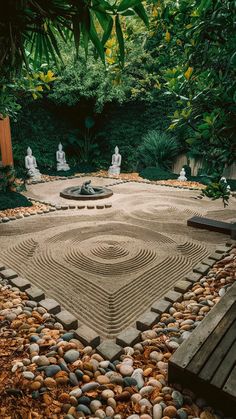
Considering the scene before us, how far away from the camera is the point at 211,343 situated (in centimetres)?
167

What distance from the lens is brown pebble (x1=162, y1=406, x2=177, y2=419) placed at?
1420 millimetres

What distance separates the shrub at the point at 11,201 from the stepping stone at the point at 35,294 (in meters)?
3.41

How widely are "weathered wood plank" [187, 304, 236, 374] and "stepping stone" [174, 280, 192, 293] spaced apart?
73 cm

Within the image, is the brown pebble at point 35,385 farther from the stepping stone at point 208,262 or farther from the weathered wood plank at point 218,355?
the stepping stone at point 208,262

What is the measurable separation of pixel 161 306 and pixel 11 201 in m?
4.42

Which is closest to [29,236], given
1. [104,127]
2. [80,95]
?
[80,95]

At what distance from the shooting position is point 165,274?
9.98 feet

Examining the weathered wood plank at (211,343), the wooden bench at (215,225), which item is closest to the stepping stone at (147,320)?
the weathered wood plank at (211,343)

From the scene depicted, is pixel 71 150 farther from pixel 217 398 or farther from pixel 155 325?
pixel 217 398

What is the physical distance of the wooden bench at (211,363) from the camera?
55.9 inches

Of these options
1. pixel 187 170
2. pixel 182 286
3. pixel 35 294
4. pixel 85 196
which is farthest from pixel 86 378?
pixel 187 170

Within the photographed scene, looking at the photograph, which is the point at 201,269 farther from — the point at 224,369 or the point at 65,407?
the point at 65,407

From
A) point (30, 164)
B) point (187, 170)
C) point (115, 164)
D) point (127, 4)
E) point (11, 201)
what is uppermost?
point (127, 4)

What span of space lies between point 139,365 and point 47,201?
17.3 feet
